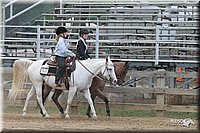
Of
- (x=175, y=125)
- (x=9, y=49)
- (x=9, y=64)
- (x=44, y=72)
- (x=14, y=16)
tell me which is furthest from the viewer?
(x=14, y=16)

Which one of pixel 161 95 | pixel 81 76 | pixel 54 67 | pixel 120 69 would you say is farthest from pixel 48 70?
pixel 161 95

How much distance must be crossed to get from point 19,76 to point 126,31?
687cm

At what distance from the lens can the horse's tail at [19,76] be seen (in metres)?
13.8

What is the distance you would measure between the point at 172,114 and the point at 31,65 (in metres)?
3.71

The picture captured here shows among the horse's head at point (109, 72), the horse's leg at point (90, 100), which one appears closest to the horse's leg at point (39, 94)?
the horse's leg at point (90, 100)

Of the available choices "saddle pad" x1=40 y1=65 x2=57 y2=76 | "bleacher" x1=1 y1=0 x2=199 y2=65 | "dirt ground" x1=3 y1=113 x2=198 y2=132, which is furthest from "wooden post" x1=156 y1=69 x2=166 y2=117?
"bleacher" x1=1 y1=0 x2=199 y2=65

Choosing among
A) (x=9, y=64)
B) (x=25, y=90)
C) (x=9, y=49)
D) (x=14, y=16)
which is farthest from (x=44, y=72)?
(x=14, y=16)

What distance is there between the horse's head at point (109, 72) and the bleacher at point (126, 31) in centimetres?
337

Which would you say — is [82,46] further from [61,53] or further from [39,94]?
[39,94]

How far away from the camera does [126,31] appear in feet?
65.8

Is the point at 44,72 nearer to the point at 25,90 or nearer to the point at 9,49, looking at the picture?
the point at 25,90

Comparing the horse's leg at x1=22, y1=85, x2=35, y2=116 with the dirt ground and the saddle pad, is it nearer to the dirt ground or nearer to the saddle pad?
the dirt ground

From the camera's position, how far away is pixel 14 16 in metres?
20.9

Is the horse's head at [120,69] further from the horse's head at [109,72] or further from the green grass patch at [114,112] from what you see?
the green grass patch at [114,112]
